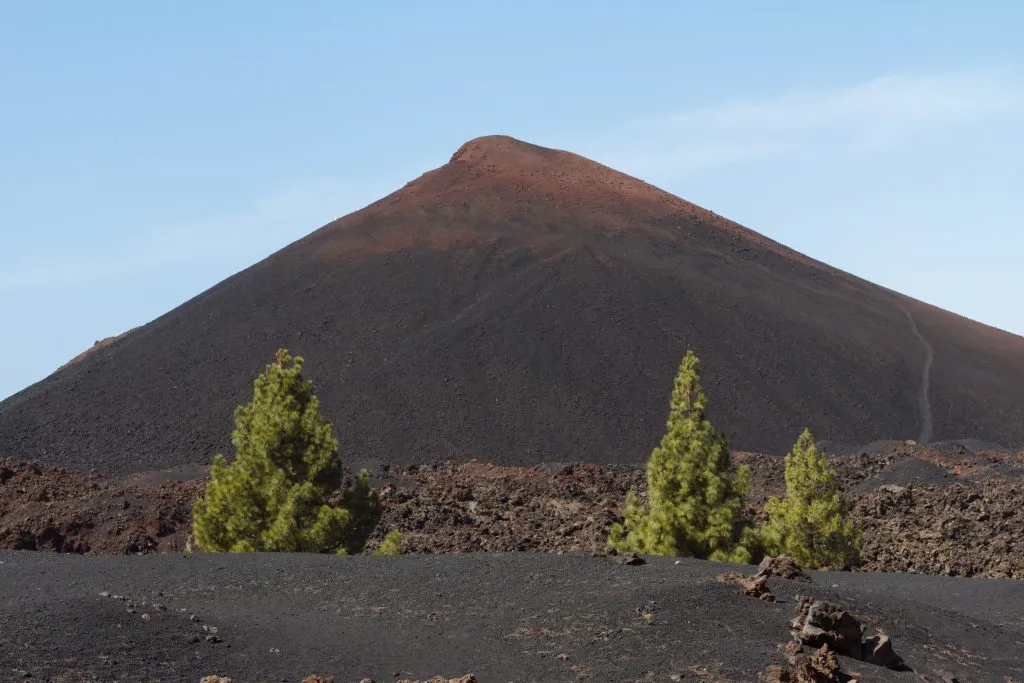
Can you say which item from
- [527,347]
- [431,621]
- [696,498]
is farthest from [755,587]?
[527,347]

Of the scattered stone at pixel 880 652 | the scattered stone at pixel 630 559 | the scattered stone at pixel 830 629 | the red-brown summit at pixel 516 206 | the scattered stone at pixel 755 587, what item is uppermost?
the red-brown summit at pixel 516 206

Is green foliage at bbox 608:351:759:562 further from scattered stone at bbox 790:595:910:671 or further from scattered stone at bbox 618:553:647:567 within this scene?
scattered stone at bbox 790:595:910:671

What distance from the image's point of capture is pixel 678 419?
2200 centimetres

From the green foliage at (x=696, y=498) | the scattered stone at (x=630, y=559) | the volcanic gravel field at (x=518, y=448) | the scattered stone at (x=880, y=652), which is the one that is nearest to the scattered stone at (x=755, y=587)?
the volcanic gravel field at (x=518, y=448)

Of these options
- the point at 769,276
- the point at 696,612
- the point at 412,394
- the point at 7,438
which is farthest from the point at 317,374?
the point at 696,612

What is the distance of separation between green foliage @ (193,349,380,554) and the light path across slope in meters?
48.0

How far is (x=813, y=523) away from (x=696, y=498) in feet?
15.9

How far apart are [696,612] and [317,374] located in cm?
5302

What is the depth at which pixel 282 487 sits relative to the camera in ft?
75.6

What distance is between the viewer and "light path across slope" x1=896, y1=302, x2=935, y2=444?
221 ft

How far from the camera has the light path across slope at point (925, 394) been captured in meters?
67.4

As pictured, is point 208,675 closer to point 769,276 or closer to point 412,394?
point 412,394

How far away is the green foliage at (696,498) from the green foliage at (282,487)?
16.7 feet

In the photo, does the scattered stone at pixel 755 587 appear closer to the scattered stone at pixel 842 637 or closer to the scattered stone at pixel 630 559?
the scattered stone at pixel 842 637
